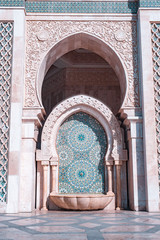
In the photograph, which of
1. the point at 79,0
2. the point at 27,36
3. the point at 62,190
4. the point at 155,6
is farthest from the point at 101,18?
the point at 62,190

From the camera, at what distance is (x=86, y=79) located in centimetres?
750

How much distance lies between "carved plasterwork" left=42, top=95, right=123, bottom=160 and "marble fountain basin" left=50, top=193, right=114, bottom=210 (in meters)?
0.82

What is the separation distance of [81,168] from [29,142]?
1.14m

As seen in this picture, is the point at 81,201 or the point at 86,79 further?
the point at 86,79

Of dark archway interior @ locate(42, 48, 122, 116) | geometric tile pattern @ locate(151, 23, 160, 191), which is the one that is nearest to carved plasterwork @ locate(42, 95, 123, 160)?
geometric tile pattern @ locate(151, 23, 160, 191)

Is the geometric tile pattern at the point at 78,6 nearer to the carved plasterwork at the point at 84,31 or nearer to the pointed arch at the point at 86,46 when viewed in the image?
the carved plasterwork at the point at 84,31

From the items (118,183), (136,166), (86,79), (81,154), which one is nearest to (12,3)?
(86,79)

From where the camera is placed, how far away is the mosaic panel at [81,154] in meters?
5.33

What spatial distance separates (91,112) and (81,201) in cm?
176

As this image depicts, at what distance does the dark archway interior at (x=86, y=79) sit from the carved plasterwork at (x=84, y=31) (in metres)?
1.90

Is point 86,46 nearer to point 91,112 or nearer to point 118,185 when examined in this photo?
point 91,112

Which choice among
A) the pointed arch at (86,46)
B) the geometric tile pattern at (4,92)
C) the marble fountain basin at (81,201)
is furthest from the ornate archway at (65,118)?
the geometric tile pattern at (4,92)

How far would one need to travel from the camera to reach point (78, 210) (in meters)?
4.85

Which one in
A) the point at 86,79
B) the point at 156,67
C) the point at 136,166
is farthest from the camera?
the point at 86,79
